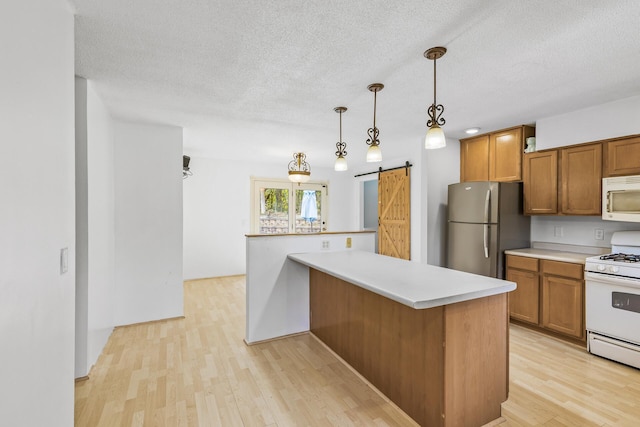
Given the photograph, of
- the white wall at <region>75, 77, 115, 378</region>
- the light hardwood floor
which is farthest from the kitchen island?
the white wall at <region>75, 77, 115, 378</region>

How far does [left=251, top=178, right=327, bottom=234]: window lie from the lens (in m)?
6.24

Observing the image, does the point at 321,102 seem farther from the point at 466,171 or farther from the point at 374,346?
the point at 466,171

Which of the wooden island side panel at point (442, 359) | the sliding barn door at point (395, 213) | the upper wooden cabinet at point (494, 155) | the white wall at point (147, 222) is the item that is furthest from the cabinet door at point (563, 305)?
the white wall at point (147, 222)

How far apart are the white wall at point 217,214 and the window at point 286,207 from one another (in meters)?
0.18

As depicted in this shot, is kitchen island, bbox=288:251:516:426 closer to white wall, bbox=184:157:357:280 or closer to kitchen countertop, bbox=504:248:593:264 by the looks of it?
kitchen countertop, bbox=504:248:593:264

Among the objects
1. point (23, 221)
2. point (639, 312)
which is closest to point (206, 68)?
point (23, 221)

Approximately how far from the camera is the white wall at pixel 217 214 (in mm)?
5605

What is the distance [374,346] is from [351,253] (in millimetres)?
1042

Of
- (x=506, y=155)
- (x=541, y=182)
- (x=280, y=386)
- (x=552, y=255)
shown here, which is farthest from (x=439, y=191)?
(x=280, y=386)

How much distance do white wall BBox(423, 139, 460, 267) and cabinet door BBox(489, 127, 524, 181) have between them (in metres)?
0.51

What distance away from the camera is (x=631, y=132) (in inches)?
109

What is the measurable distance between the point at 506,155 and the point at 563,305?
179 centimetres

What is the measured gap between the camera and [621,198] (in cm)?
280

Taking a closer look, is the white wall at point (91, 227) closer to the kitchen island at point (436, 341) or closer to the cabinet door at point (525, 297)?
the kitchen island at point (436, 341)
